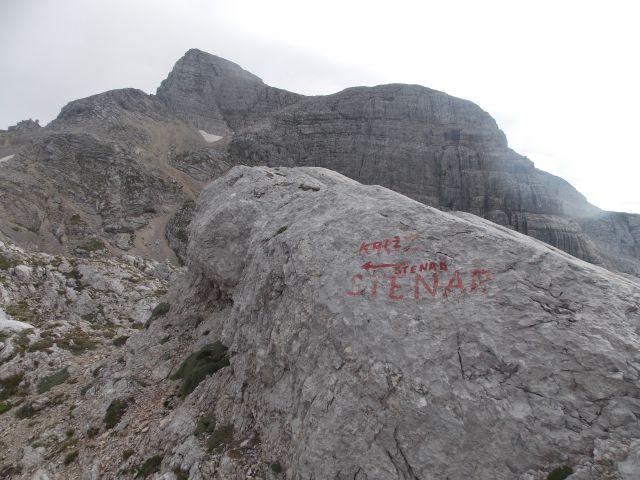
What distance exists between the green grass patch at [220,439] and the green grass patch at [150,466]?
2156 mm

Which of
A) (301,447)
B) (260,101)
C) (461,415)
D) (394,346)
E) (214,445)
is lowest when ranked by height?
(214,445)

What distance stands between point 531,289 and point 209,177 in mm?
131233

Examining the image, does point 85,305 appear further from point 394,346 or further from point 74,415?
point 394,346

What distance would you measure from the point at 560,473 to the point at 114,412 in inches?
715

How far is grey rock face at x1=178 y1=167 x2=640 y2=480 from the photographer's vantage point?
8289 mm

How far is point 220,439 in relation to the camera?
1290cm

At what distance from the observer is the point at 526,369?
9023 mm

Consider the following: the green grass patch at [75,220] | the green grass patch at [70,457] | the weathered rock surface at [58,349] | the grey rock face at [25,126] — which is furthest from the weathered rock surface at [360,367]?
the grey rock face at [25,126]

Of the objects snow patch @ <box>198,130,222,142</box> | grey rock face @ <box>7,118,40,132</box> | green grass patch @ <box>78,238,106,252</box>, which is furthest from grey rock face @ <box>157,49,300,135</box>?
green grass patch @ <box>78,238,106,252</box>

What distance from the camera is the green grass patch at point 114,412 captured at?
16312 millimetres

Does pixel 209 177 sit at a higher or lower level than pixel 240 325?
higher

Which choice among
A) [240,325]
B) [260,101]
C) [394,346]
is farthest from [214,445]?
[260,101]

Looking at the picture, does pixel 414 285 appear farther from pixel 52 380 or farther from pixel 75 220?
pixel 75 220

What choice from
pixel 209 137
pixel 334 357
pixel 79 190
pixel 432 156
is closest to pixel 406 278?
pixel 334 357
